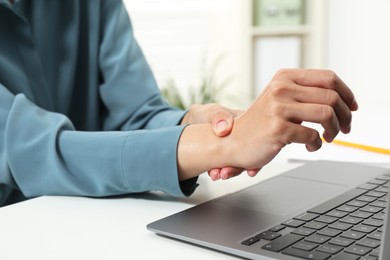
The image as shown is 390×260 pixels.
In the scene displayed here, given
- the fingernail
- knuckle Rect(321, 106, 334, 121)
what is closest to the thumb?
the fingernail

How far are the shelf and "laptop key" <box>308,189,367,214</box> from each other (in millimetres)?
1585

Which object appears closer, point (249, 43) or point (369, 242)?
point (369, 242)

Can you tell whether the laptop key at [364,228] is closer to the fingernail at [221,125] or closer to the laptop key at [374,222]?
the laptop key at [374,222]

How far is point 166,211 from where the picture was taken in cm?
61

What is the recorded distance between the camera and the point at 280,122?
0.55 m

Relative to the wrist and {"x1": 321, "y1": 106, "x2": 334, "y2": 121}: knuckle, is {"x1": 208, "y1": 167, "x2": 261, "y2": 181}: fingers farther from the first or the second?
{"x1": 321, "y1": 106, "x2": 334, "y2": 121}: knuckle

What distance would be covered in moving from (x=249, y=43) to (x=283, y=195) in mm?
1566

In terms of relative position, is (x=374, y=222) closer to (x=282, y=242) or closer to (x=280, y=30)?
(x=282, y=242)

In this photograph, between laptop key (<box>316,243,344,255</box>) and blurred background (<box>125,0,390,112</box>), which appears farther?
blurred background (<box>125,0,390,112</box>)

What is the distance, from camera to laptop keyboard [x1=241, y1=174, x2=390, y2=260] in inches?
17.1

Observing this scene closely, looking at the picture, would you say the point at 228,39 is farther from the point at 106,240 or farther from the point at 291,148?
the point at 106,240

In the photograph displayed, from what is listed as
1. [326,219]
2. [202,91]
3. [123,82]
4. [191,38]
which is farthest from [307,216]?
[191,38]

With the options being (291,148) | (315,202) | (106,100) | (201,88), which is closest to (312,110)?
(315,202)

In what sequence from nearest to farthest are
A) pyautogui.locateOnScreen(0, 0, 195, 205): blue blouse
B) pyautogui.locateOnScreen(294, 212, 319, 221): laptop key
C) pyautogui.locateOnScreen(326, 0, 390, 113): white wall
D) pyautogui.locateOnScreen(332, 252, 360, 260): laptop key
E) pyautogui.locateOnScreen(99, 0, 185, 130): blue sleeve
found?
pyautogui.locateOnScreen(332, 252, 360, 260): laptop key < pyautogui.locateOnScreen(294, 212, 319, 221): laptop key < pyautogui.locateOnScreen(0, 0, 195, 205): blue blouse < pyautogui.locateOnScreen(99, 0, 185, 130): blue sleeve < pyautogui.locateOnScreen(326, 0, 390, 113): white wall
